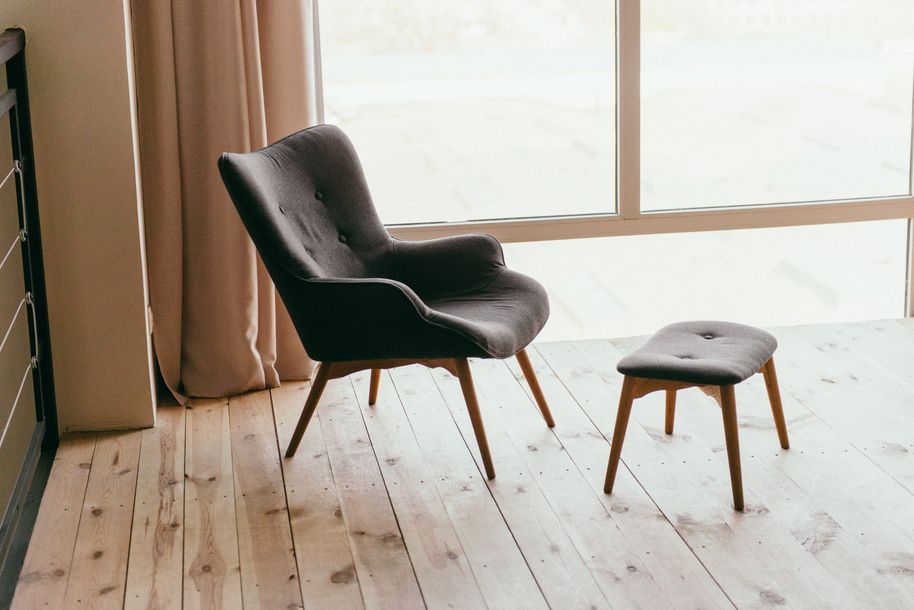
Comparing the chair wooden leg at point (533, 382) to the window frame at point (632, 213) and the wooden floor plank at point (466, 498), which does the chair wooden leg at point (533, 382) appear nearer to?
the wooden floor plank at point (466, 498)

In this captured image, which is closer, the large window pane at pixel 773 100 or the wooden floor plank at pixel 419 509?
the wooden floor plank at pixel 419 509

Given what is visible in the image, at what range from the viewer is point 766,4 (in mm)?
4004

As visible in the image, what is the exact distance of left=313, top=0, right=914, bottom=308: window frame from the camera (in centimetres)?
395

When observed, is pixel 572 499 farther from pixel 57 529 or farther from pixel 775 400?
pixel 57 529

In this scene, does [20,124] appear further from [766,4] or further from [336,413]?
[766,4]

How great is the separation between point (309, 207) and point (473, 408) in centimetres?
78

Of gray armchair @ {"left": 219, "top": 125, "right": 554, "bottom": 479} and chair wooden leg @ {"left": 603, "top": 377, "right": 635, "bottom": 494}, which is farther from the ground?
gray armchair @ {"left": 219, "top": 125, "right": 554, "bottom": 479}

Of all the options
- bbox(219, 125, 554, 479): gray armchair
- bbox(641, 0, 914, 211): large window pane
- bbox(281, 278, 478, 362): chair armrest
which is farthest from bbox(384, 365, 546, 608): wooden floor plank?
bbox(641, 0, 914, 211): large window pane

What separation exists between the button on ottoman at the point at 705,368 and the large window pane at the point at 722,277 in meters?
1.14

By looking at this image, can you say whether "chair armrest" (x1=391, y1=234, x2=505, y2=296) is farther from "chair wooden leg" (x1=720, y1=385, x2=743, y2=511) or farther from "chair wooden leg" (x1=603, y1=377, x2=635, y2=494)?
"chair wooden leg" (x1=720, y1=385, x2=743, y2=511)

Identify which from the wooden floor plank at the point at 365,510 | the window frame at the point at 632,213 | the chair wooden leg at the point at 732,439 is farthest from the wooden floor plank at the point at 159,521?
the chair wooden leg at the point at 732,439

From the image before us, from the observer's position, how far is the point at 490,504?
2811 mm

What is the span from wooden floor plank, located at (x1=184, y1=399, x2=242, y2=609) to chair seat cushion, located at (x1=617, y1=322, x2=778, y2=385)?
3.36 feet

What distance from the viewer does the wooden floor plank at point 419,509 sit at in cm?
241
